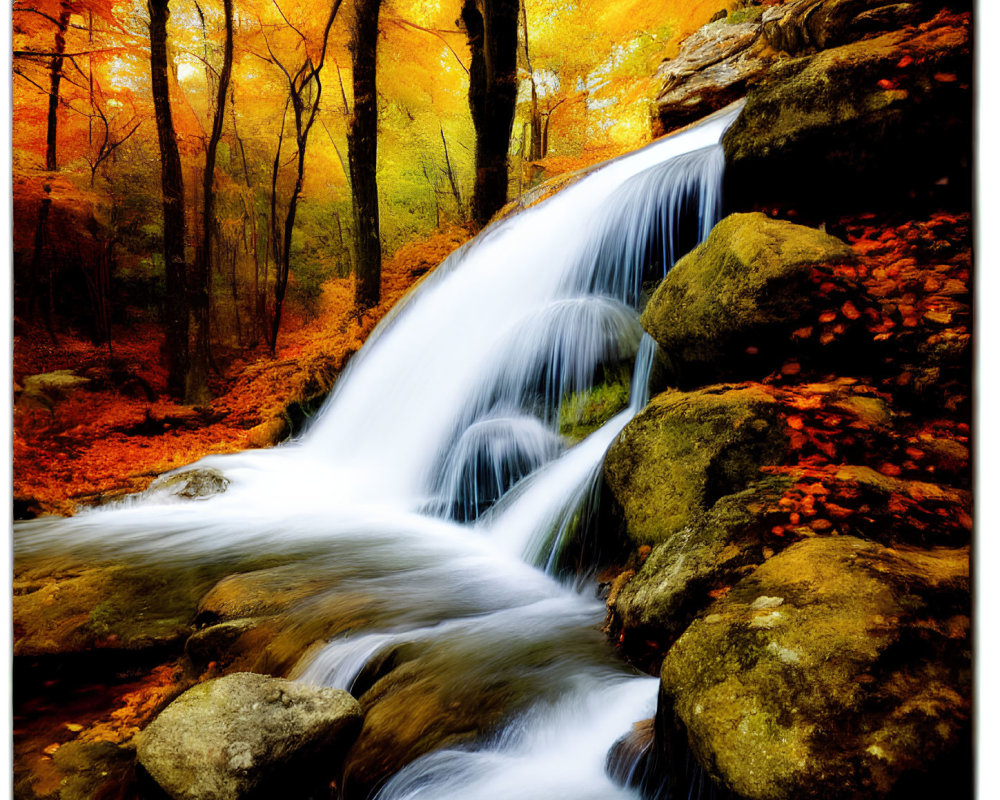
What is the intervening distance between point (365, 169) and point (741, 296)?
6623 millimetres

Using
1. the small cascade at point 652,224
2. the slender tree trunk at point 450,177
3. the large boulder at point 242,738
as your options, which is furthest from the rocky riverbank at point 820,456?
the slender tree trunk at point 450,177

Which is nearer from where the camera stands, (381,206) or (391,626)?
(391,626)

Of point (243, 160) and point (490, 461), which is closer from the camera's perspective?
point (490, 461)

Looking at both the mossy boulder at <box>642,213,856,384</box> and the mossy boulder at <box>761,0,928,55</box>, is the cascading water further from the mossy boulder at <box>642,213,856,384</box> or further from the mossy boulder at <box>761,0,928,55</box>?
the mossy boulder at <box>761,0,928,55</box>

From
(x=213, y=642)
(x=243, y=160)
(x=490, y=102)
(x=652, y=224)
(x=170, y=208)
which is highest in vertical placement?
(x=243, y=160)

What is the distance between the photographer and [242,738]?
169 cm

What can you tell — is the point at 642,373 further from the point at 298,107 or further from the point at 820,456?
the point at 298,107

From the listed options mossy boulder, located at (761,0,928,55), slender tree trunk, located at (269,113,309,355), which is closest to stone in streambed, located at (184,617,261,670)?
mossy boulder, located at (761,0,928,55)

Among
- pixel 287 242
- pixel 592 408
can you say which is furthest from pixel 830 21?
pixel 287 242

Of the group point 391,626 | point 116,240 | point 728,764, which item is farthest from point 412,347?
point 116,240

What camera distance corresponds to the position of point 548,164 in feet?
30.5

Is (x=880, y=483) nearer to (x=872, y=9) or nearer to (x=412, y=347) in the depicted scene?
(x=872, y=9)

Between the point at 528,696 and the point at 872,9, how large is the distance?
5063 mm

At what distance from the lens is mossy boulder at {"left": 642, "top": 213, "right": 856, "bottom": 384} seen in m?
2.67
